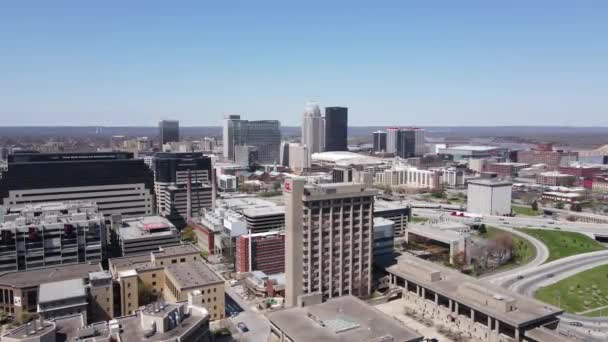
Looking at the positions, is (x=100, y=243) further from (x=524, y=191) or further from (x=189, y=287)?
(x=524, y=191)

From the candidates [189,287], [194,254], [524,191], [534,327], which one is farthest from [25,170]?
[524,191]

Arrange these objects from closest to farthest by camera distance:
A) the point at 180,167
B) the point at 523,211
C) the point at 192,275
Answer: the point at 192,275
the point at 523,211
the point at 180,167

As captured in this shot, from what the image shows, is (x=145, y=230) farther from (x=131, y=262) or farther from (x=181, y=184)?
(x=181, y=184)

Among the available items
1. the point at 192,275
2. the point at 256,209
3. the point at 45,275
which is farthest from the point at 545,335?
the point at 45,275

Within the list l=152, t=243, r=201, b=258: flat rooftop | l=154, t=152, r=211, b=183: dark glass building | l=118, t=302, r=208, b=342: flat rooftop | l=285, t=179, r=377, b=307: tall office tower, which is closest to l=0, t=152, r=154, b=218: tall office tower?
l=154, t=152, r=211, b=183: dark glass building

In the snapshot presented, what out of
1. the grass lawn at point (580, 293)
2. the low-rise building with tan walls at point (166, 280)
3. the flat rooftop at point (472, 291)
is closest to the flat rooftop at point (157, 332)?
the low-rise building with tan walls at point (166, 280)

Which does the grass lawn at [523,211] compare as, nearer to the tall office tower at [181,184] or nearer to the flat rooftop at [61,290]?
the tall office tower at [181,184]

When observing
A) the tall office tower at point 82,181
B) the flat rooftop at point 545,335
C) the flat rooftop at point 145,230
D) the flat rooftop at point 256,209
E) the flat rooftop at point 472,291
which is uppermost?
the tall office tower at point 82,181
